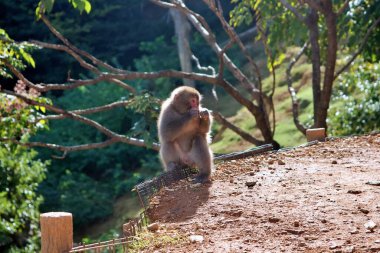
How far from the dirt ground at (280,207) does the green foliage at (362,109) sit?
5.06 metres

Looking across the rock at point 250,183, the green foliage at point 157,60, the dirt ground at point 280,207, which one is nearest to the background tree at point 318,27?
the dirt ground at point 280,207

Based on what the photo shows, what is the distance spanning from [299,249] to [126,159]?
46.7 ft

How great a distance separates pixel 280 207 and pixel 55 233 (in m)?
1.82

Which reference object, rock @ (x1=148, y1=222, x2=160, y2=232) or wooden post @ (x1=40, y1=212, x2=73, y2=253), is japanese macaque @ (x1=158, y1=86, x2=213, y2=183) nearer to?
rock @ (x1=148, y1=222, x2=160, y2=232)

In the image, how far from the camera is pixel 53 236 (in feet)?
15.1

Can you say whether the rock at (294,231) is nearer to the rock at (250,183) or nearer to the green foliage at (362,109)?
the rock at (250,183)

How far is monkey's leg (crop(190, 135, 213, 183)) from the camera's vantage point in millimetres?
6789

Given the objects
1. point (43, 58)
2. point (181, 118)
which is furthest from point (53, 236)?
point (43, 58)

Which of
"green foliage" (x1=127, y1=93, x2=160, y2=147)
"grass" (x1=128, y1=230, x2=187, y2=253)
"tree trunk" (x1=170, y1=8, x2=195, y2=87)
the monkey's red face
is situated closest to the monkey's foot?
the monkey's red face

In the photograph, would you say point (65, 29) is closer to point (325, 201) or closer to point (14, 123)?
point (14, 123)

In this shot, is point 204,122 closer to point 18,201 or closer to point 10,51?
point 10,51

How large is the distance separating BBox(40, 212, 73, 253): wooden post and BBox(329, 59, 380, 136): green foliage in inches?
343

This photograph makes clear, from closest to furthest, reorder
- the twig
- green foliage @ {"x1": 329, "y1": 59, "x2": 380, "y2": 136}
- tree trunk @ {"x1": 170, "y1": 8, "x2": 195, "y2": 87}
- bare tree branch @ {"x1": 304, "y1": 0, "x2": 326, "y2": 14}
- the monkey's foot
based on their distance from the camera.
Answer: the monkey's foot
the twig
bare tree branch @ {"x1": 304, "y1": 0, "x2": 326, "y2": 14}
green foliage @ {"x1": 329, "y1": 59, "x2": 380, "y2": 136}
tree trunk @ {"x1": 170, "y1": 8, "x2": 195, "y2": 87}

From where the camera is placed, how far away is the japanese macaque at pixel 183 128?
23.7 feet
